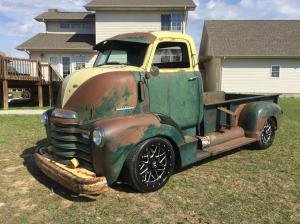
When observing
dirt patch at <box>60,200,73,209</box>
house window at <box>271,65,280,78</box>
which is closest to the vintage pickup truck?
dirt patch at <box>60,200,73,209</box>

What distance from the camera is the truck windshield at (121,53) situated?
6387mm

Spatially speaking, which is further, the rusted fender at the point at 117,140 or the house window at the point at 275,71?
the house window at the point at 275,71

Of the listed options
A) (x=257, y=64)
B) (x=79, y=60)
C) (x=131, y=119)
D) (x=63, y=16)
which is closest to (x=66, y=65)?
(x=79, y=60)

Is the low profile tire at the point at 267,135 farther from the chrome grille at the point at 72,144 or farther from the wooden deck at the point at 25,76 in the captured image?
the wooden deck at the point at 25,76

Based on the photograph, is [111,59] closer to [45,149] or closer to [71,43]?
[45,149]

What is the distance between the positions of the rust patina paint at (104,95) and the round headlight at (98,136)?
17.5 inches

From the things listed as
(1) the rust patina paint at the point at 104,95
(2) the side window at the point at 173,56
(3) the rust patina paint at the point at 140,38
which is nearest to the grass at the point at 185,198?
(1) the rust patina paint at the point at 104,95

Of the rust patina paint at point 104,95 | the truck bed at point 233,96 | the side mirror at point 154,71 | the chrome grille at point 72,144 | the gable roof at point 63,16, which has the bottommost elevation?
the chrome grille at point 72,144

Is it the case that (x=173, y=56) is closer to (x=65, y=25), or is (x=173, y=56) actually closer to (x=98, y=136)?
(x=98, y=136)

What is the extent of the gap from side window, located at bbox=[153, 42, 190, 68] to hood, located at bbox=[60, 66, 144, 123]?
93 centimetres

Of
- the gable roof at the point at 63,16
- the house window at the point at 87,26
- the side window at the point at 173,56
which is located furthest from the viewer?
the house window at the point at 87,26

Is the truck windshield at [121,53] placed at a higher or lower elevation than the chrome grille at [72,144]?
higher

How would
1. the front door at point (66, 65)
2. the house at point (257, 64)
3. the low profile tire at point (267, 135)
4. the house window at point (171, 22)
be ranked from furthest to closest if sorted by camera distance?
the front door at point (66, 65), the house window at point (171, 22), the house at point (257, 64), the low profile tire at point (267, 135)

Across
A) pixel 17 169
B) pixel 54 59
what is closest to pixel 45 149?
pixel 17 169
